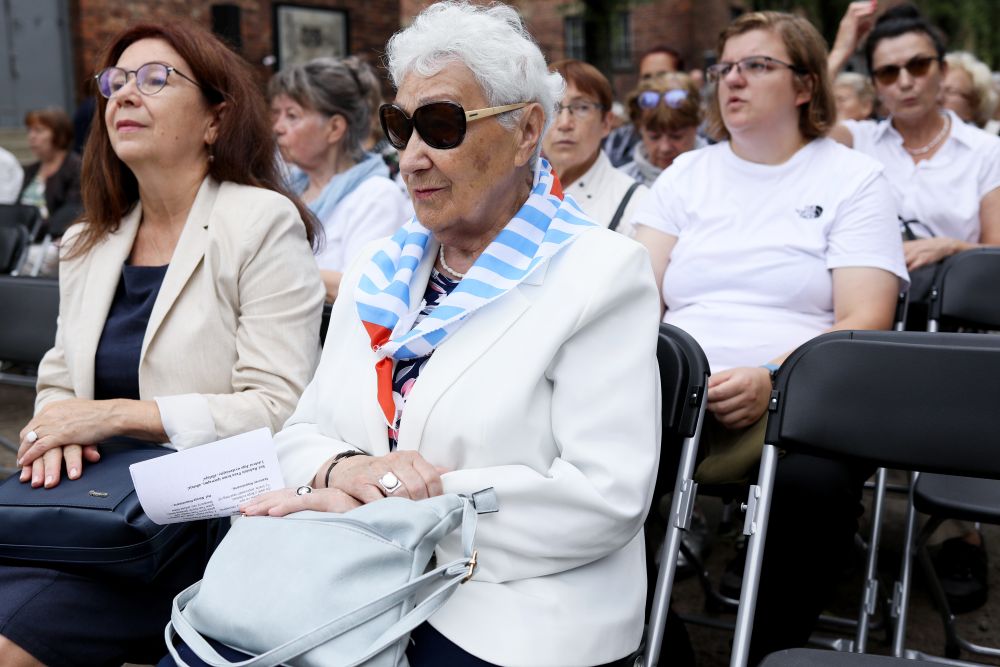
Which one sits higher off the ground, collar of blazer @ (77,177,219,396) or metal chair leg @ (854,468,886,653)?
collar of blazer @ (77,177,219,396)

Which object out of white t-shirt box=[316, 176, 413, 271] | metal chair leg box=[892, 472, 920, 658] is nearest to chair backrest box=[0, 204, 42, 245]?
white t-shirt box=[316, 176, 413, 271]

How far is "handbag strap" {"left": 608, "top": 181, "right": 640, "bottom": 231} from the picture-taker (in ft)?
13.9

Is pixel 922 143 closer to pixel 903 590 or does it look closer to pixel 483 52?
pixel 903 590

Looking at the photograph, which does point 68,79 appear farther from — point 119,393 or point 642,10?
point 642,10

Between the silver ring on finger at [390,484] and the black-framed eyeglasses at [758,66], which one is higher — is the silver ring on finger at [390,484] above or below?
below

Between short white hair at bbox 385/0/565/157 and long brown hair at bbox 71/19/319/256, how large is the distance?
30.4 inches

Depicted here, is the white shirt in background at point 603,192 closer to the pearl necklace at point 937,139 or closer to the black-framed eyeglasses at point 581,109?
the black-framed eyeglasses at point 581,109

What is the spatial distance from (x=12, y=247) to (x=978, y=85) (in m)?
5.65

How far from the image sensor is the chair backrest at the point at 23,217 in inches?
264

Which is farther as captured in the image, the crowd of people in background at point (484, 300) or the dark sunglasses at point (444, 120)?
the dark sunglasses at point (444, 120)

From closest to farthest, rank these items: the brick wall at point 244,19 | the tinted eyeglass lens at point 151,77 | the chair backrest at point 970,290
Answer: the tinted eyeglass lens at point 151,77 < the chair backrest at point 970,290 < the brick wall at point 244,19

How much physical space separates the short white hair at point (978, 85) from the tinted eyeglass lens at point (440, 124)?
15.3 feet

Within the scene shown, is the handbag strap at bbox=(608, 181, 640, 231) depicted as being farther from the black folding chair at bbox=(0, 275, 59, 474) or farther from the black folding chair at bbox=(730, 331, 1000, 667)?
the black folding chair at bbox=(0, 275, 59, 474)

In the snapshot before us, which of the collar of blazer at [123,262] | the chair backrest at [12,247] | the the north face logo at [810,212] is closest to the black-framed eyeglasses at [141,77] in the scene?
the collar of blazer at [123,262]
